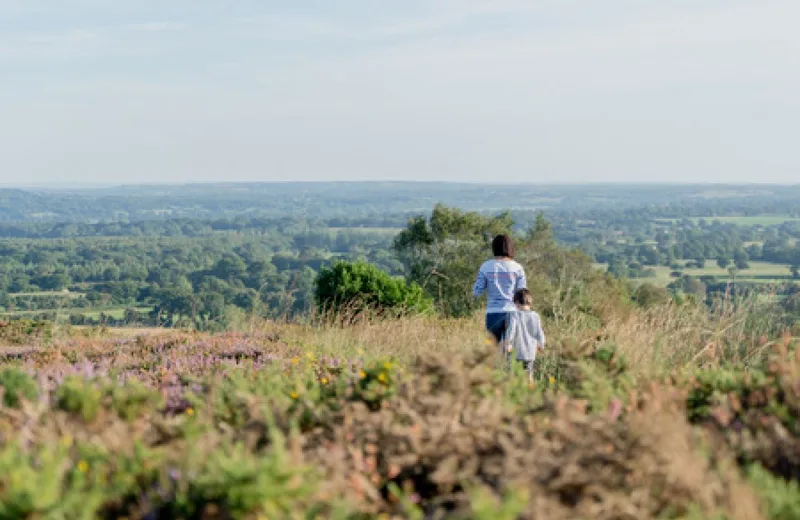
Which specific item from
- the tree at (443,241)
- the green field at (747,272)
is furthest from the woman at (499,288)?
the green field at (747,272)

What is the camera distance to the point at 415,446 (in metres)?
3.34

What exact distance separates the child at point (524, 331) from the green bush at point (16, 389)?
4.41 metres

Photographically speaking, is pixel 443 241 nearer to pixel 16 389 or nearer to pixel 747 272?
pixel 747 272

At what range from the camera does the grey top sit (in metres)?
7.59

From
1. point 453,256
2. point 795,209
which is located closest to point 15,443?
point 453,256

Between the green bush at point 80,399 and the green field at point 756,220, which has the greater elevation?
the green bush at point 80,399

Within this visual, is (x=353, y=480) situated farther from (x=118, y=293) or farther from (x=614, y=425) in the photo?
(x=118, y=293)

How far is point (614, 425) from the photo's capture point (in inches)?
135

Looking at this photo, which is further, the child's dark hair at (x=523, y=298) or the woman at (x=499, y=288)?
the woman at (x=499, y=288)

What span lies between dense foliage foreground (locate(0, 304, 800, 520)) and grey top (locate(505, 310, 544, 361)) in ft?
8.68

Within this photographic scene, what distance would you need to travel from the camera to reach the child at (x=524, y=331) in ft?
24.9

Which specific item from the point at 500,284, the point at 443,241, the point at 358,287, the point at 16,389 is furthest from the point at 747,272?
the point at 16,389

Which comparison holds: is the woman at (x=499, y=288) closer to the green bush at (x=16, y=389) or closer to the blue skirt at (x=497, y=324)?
the blue skirt at (x=497, y=324)

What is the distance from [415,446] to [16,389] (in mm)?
1977
